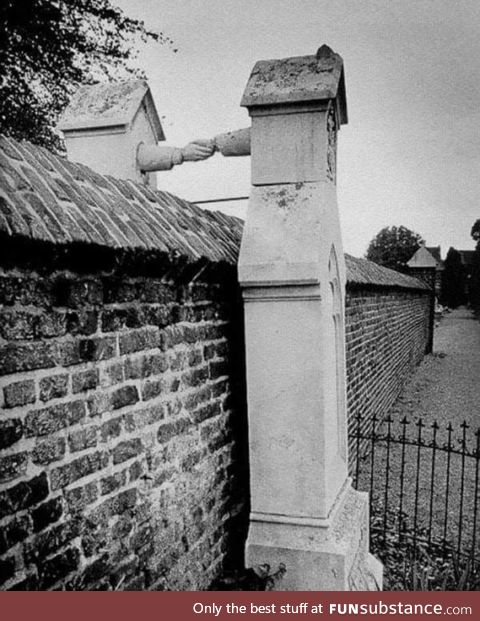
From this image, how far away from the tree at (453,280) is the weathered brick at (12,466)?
96.5 feet

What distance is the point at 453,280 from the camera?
29938 mm

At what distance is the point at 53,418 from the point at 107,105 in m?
2.52

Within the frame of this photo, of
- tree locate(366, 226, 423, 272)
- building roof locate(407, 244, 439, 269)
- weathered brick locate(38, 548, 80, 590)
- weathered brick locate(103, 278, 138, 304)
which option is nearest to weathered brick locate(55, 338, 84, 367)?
weathered brick locate(103, 278, 138, 304)

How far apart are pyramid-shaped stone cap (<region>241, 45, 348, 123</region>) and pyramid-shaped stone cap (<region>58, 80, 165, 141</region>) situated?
89cm

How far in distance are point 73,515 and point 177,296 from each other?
43.6 inches

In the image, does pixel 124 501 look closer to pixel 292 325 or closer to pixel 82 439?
pixel 82 439

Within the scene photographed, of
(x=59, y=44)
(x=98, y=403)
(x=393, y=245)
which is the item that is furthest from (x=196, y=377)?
(x=393, y=245)

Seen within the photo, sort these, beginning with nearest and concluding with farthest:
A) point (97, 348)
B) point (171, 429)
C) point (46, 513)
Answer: point (46, 513), point (97, 348), point (171, 429)

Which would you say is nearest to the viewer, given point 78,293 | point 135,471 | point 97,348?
point 78,293

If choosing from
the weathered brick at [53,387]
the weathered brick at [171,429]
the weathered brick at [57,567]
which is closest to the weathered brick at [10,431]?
the weathered brick at [53,387]

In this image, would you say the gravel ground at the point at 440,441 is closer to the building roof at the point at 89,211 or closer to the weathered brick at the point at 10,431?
the building roof at the point at 89,211

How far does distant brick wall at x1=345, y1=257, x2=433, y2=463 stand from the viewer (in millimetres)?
6316

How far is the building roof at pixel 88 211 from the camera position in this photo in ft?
5.62
